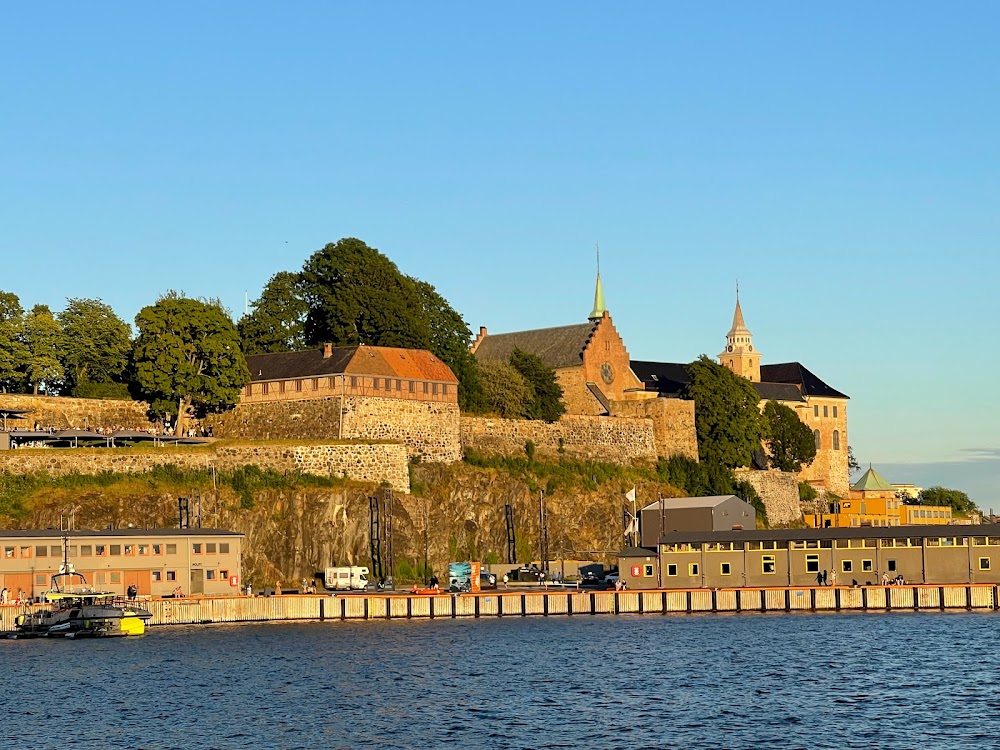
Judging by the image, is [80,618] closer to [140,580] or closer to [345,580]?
[140,580]

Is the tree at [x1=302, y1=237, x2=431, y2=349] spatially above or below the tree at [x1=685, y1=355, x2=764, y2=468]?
above

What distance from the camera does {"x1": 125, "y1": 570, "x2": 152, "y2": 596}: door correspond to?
96.3 m

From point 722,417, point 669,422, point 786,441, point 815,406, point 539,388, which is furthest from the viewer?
point 815,406

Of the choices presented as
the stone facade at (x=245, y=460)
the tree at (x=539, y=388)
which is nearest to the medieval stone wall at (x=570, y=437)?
the tree at (x=539, y=388)

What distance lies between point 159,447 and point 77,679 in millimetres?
37585

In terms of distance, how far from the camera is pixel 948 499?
189m

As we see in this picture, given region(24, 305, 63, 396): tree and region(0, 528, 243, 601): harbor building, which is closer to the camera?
region(0, 528, 243, 601): harbor building

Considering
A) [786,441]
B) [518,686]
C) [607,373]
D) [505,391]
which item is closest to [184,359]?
[505,391]

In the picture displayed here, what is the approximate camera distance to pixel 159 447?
108 meters

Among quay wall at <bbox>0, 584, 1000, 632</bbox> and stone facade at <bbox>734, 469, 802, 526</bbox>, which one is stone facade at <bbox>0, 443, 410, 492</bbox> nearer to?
quay wall at <bbox>0, 584, 1000, 632</bbox>

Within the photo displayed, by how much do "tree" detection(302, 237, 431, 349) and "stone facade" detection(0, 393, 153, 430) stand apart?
1719 cm

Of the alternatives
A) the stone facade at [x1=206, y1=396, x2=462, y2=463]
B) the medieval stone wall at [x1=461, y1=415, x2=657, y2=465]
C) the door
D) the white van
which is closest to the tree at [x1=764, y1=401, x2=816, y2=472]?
the medieval stone wall at [x1=461, y1=415, x2=657, y2=465]

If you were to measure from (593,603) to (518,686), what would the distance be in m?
33.3

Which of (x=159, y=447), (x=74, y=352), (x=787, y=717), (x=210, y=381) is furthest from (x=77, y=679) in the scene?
(x=74, y=352)
